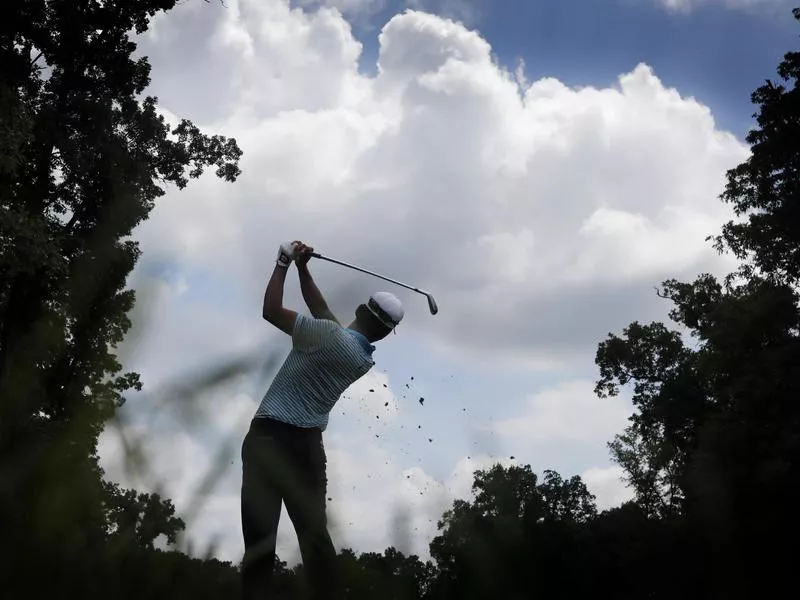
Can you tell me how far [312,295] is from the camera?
5.64 m

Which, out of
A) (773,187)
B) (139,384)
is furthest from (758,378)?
(139,384)

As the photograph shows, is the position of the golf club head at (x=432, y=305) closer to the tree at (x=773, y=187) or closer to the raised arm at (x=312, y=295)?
the raised arm at (x=312, y=295)

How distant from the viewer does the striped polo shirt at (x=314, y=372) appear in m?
5.01

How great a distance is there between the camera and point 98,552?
4.21 m

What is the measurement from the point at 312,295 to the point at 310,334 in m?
0.58

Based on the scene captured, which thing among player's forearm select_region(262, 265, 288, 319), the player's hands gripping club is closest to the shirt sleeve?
player's forearm select_region(262, 265, 288, 319)

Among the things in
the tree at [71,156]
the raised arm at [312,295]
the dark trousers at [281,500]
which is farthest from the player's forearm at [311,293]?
the tree at [71,156]

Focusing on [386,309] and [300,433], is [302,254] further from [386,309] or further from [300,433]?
[300,433]

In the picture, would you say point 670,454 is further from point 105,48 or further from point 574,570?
point 105,48

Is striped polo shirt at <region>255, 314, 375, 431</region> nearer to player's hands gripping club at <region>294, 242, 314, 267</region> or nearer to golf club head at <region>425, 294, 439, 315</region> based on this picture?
player's hands gripping club at <region>294, 242, 314, 267</region>

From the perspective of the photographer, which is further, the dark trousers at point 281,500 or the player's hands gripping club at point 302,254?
the player's hands gripping club at point 302,254

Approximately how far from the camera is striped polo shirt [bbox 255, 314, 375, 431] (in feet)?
16.4

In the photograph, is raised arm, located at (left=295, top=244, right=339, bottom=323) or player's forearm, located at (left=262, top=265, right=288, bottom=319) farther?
raised arm, located at (left=295, top=244, right=339, bottom=323)

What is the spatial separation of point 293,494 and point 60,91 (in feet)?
61.5
